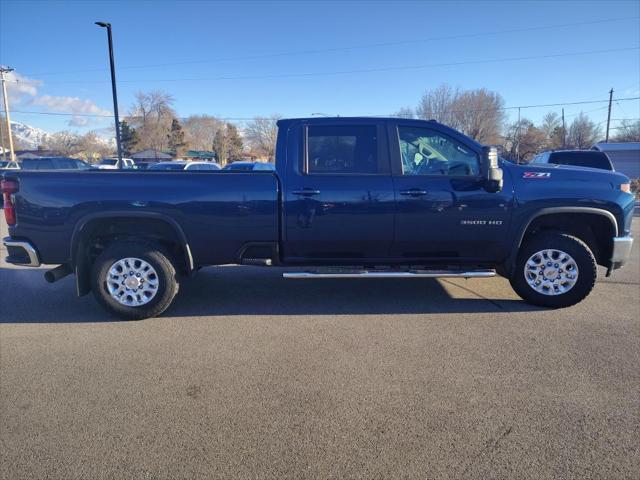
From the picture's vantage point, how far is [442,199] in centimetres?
443

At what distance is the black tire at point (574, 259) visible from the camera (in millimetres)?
4574

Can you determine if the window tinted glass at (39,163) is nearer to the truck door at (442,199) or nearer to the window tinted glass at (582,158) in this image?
the truck door at (442,199)

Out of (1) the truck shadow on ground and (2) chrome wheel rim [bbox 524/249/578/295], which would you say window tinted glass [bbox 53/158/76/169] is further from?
(2) chrome wheel rim [bbox 524/249/578/295]

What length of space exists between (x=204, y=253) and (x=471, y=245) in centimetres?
297

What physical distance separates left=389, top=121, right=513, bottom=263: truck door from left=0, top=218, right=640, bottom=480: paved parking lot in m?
0.75

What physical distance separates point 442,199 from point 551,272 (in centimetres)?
154

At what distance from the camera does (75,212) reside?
4250mm

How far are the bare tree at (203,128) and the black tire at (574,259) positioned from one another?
9217 cm

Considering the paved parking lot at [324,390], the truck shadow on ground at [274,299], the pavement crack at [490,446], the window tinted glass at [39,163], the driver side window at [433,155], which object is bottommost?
the pavement crack at [490,446]

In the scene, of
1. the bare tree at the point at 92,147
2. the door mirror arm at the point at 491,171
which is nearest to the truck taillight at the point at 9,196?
the door mirror arm at the point at 491,171

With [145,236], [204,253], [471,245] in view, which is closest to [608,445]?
[471,245]

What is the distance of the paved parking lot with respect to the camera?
7.69 ft

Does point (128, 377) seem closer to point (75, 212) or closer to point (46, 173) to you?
point (75, 212)

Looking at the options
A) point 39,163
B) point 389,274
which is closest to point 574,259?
point 389,274
